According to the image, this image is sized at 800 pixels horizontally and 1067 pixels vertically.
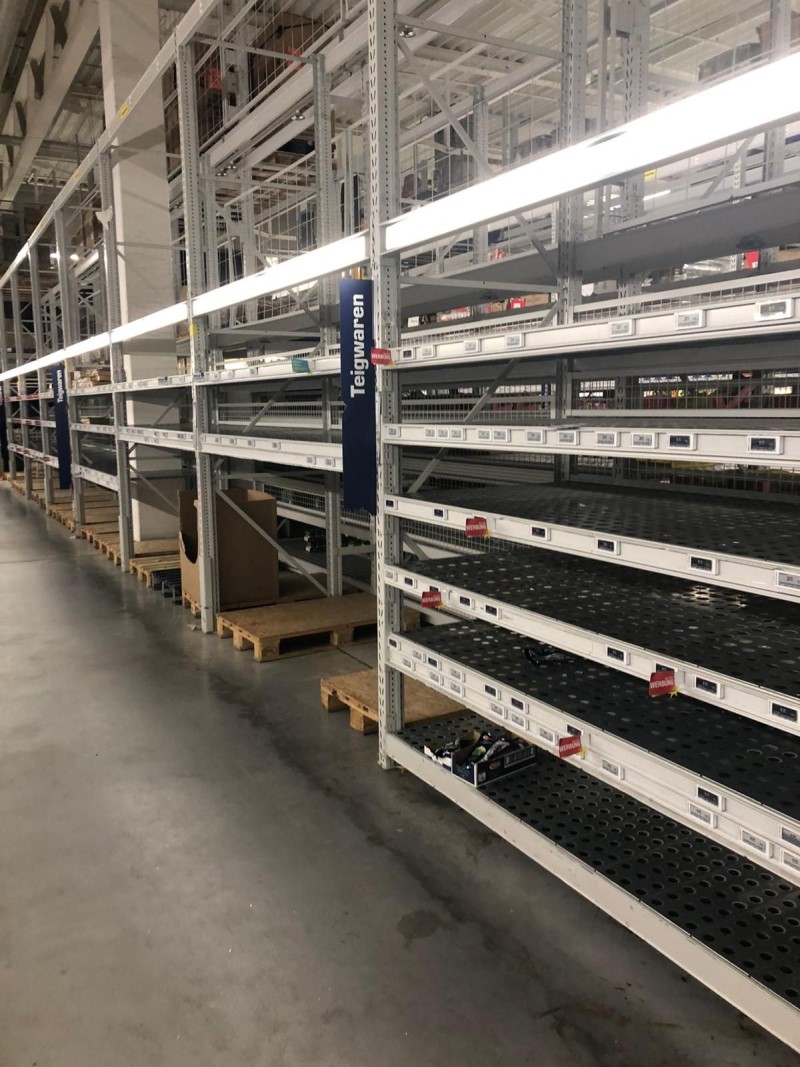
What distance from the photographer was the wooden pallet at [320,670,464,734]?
14.2ft

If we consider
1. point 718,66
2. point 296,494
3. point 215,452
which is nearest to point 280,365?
point 215,452

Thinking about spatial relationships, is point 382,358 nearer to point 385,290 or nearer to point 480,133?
point 385,290

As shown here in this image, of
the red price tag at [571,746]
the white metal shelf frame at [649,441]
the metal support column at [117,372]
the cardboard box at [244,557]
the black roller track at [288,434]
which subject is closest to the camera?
the white metal shelf frame at [649,441]

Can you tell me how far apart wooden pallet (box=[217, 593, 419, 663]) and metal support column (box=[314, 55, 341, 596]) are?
488 millimetres

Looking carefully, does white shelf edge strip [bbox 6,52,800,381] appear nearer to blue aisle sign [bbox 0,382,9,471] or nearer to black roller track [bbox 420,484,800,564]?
black roller track [bbox 420,484,800,564]

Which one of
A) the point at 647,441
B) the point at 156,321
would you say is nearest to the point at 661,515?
the point at 647,441

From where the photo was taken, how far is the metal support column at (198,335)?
5.86m

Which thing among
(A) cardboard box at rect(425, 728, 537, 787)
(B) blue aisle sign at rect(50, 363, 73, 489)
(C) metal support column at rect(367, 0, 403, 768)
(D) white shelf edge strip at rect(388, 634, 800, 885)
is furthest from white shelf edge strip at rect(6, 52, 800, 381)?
(B) blue aisle sign at rect(50, 363, 73, 489)

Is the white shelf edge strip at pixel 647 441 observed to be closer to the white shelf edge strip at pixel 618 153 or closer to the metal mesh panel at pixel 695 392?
the white shelf edge strip at pixel 618 153

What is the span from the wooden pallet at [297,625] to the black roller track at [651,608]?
85.4 inches

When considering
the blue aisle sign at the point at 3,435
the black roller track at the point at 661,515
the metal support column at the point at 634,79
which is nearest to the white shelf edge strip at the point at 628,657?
the black roller track at the point at 661,515

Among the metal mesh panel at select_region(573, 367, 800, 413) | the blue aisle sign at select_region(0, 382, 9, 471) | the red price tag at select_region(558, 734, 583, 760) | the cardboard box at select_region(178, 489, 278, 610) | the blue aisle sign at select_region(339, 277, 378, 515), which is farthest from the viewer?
the blue aisle sign at select_region(0, 382, 9, 471)

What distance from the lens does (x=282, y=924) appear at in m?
2.86

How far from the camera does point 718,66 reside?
7137mm
